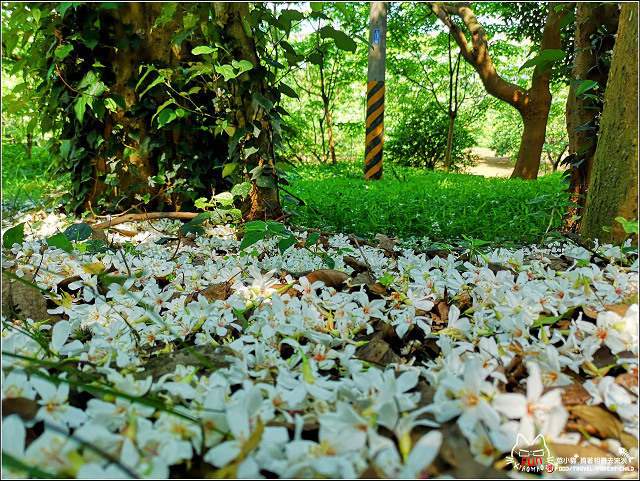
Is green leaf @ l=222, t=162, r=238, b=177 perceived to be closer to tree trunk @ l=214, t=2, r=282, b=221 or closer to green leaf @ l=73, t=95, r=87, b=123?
tree trunk @ l=214, t=2, r=282, b=221

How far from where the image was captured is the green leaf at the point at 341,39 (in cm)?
176

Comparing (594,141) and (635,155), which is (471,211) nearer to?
(594,141)

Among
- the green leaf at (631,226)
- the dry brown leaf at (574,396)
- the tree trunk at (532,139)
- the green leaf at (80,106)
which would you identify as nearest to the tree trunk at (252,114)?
the green leaf at (80,106)

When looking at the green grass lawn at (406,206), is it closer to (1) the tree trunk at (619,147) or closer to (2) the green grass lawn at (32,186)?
(2) the green grass lawn at (32,186)

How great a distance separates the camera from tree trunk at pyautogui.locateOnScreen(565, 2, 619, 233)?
204 centimetres

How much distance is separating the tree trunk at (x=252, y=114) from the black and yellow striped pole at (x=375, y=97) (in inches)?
166

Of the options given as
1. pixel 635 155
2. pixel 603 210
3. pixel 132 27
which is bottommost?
pixel 603 210

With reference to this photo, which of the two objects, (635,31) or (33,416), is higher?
(635,31)

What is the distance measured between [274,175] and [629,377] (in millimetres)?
1719

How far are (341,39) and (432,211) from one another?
7.04 ft

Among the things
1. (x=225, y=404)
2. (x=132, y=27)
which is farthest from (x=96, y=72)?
(x=225, y=404)

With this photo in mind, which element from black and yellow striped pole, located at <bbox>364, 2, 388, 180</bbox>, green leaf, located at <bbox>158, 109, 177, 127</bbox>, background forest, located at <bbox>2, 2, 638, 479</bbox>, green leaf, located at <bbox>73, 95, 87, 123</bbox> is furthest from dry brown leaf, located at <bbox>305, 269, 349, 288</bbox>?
black and yellow striped pole, located at <bbox>364, 2, 388, 180</bbox>

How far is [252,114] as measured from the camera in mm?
2062

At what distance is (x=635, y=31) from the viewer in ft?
3.63
